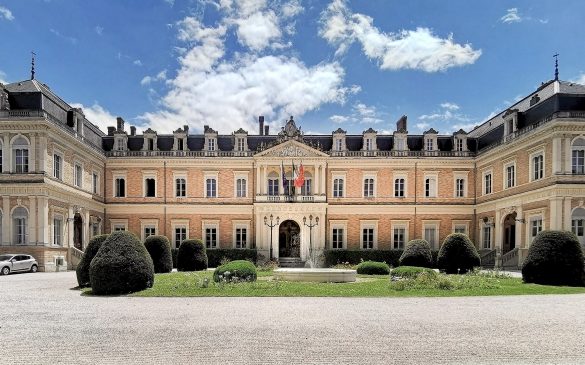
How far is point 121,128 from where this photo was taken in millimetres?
39000

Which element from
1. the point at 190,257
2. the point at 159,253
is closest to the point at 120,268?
the point at 159,253

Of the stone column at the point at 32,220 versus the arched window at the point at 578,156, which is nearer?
the arched window at the point at 578,156

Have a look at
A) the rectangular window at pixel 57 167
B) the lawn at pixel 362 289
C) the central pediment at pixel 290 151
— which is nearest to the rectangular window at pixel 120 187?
the rectangular window at pixel 57 167

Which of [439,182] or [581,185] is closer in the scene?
[581,185]

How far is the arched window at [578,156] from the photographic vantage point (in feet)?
83.6

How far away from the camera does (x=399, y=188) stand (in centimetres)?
3656

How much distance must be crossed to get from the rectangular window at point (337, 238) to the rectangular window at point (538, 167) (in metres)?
15.1

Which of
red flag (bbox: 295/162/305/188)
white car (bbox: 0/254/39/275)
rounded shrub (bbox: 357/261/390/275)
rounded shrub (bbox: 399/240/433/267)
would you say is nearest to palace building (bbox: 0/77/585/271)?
red flag (bbox: 295/162/305/188)

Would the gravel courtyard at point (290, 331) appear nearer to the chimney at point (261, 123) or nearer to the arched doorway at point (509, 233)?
the arched doorway at point (509, 233)

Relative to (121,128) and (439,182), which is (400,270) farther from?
(121,128)

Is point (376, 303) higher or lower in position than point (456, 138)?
lower

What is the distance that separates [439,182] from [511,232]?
23.0 ft

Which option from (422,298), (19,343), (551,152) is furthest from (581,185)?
(19,343)

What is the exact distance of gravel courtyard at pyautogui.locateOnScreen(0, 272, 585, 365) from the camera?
6.96 meters
